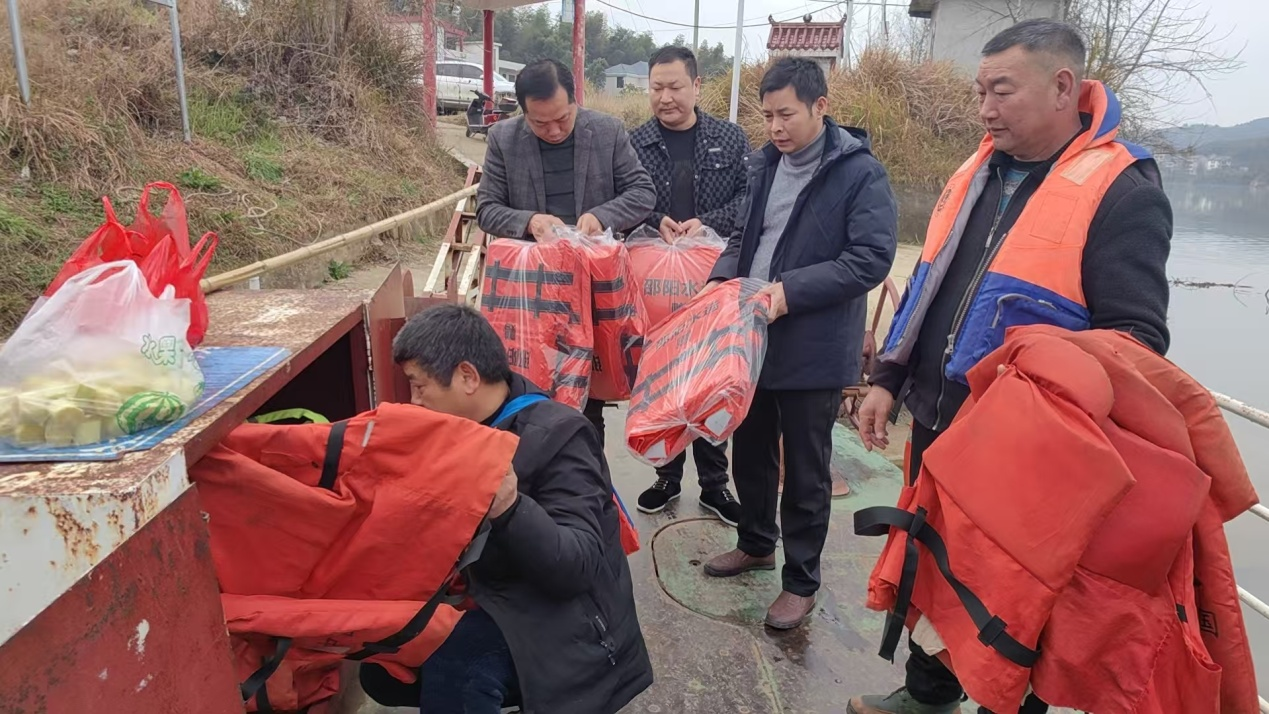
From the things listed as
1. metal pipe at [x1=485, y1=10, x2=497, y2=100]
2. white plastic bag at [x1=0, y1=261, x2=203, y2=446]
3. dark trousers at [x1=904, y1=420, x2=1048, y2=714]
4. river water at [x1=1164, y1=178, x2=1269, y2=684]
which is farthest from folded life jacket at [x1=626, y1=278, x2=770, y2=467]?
metal pipe at [x1=485, y1=10, x2=497, y2=100]

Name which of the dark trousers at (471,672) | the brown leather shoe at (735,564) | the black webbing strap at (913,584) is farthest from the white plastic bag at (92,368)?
the brown leather shoe at (735,564)

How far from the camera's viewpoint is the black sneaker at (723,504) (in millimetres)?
3308

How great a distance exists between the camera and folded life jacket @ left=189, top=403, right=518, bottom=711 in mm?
1298

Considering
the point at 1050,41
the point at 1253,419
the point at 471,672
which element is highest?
the point at 1050,41

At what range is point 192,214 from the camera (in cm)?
588

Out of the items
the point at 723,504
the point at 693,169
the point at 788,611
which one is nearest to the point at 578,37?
the point at 693,169

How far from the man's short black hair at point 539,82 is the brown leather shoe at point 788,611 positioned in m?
2.00

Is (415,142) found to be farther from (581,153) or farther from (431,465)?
(431,465)

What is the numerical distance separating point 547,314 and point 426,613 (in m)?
1.45

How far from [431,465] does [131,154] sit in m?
6.19

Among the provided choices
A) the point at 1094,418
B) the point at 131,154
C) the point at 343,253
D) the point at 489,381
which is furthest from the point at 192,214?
the point at 1094,418

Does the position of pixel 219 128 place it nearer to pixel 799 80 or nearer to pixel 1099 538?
pixel 799 80

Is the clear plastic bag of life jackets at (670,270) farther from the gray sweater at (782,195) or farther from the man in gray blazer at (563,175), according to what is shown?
the gray sweater at (782,195)

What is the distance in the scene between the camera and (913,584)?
5.25 feet
